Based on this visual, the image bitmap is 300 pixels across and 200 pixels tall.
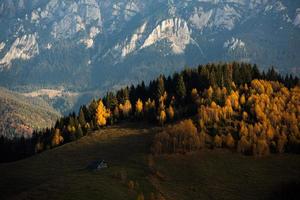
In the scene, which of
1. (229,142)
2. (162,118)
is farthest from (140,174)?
(162,118)

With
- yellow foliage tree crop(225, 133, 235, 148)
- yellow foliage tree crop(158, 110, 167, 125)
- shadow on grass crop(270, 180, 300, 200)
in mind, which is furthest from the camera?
yellow foliage tree crop(158, 110, 167, 125)

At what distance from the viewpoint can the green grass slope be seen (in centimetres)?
12230

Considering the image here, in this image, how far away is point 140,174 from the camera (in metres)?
138

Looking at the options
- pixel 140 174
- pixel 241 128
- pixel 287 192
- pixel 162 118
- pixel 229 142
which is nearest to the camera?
pixel 287 192

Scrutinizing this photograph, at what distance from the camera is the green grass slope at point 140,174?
122 metres

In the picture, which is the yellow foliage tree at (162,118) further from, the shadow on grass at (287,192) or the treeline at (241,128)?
the shadow on grass at (287,192)

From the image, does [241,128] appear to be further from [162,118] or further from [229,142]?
[162,118]

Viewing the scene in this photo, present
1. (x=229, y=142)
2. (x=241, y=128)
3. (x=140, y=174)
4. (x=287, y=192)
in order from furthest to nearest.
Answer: (x=241, y=128), (x=229, y=142), (x=140, y=174), (x=287, y=192)

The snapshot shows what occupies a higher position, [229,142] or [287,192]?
[229,142]

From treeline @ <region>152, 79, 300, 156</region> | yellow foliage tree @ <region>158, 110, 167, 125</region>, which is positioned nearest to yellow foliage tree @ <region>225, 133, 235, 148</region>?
treeline @ <region>152, 79, 300, 156</region>

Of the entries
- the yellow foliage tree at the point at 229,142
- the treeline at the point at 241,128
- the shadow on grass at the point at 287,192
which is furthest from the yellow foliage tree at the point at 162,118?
the shadow on grass at the point at 287,192

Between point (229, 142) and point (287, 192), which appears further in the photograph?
point (229, 142)

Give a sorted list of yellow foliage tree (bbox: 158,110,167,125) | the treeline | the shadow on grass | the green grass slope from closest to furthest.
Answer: the green grass slope < the shadow on grass < the treeline < yellow foliage tree (bbox: 158,110,167,125)

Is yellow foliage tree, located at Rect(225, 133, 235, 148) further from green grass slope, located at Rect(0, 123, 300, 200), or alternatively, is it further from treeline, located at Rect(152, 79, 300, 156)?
green grass slope, located at Rect(0, 123, 300, 200)
